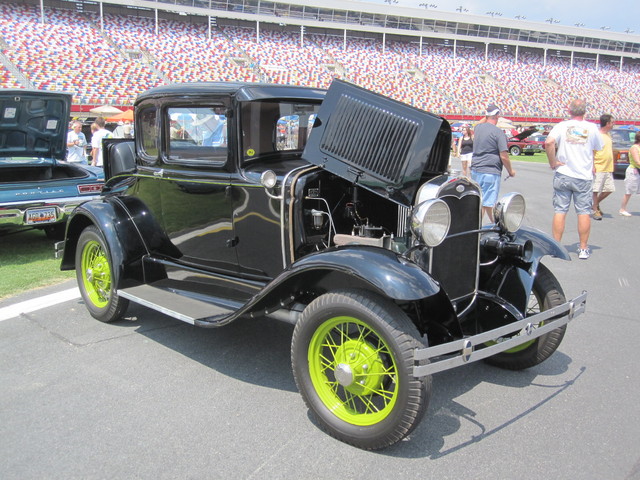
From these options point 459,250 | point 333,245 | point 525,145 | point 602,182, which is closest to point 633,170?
point 602,182

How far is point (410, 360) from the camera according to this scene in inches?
97.7

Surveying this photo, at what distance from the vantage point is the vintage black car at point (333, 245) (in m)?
2.70

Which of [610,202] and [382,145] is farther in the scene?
[610,202]

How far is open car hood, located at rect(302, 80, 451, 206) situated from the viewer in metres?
3.08

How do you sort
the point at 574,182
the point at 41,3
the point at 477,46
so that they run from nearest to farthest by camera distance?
the point at 574,182 → the point at 41,3 → the point at 477,46

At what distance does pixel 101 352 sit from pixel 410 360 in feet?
8.25

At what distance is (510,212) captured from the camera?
3.62m

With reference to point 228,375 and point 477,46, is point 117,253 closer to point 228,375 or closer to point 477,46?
point 228,375

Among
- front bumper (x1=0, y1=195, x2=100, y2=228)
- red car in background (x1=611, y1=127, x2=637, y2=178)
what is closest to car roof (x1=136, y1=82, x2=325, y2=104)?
front bumper (x1=0, y1=195, x2=100, y2=228)

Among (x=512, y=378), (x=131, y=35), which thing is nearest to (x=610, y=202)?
(x=512, y=378)

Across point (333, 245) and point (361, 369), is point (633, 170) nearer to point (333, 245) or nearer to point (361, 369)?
point (333, 245)

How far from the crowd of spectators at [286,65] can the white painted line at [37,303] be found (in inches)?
Answer: 980

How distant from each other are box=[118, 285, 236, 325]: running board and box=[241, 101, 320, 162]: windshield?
106 centimetres

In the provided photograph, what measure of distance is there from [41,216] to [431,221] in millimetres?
5434
